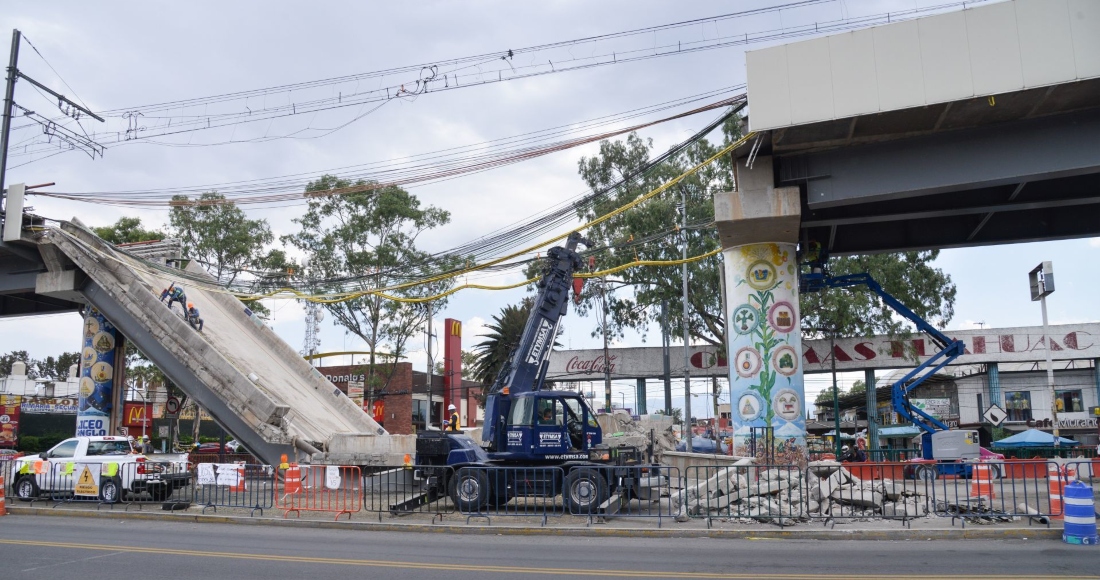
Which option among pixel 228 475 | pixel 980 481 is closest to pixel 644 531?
pixel 980 481

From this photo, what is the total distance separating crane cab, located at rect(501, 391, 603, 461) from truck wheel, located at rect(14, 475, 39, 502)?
1220 centimetres

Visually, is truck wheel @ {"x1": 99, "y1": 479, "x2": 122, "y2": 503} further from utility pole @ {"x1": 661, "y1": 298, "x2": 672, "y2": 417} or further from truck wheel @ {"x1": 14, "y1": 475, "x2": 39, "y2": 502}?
utility pole @ {"x1": 661, "y1": 298, "x2": 672, "y2": 417}

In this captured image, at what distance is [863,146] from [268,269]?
31.4 m

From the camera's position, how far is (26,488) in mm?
19562

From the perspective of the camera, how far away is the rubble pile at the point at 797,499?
1469 cm

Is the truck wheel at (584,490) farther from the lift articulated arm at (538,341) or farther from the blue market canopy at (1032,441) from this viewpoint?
the blue market canopy at (1032,441)

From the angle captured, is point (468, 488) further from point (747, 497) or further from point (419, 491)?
point (747, 497)

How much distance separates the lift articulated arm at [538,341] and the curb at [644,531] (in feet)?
9.77

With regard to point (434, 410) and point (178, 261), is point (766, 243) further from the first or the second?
point (434, 410)

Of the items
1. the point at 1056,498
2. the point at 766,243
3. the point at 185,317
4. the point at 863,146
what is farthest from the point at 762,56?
the point at 185,317

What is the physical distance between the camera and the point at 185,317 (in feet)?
85.7

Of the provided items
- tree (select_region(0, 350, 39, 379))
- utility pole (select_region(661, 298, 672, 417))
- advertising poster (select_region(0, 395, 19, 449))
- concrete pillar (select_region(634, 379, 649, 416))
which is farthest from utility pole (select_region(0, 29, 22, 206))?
tree (select_region(0, 350, 39, 379))

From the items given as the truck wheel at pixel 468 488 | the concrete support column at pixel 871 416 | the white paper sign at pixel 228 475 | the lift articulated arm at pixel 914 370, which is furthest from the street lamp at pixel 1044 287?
the white paper sign at pixel 228 475

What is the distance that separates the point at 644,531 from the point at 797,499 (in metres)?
3.23
